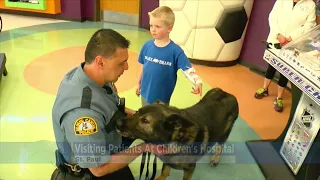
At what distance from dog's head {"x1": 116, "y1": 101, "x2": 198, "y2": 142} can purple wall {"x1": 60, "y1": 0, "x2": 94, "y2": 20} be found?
4625mm

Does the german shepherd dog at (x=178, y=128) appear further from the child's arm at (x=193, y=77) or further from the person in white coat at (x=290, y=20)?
the person in white coat at (x=290, y=20)

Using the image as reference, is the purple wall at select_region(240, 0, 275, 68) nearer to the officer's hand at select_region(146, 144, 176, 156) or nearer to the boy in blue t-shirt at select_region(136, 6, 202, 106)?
the boy in blue t-shirt at select_region(136, 6, 202, 106)

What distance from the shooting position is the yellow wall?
18.5 ft

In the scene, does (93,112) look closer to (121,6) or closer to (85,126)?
(85,126)

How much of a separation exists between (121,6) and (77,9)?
814 mm

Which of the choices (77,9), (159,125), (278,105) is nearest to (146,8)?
(77,9)

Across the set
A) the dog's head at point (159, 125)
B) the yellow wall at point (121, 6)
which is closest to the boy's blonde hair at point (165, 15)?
the dog's head at point (159, 125)

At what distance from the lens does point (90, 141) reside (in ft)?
4.47

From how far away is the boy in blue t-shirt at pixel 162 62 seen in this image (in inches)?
80.8

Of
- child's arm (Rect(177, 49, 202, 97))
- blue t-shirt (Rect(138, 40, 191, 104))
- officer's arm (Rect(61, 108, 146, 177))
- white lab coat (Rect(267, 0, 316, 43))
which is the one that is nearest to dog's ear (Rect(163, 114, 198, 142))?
officer's arm (Rect(61, 108, 146, 177))

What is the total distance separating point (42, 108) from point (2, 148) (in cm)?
64

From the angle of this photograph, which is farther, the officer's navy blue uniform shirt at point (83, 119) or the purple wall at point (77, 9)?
the purple wall at point (77, 9)

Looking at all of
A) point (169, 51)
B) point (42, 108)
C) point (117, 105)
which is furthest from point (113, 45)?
point (42, 108)

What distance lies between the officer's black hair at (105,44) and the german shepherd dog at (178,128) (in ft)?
1.09
